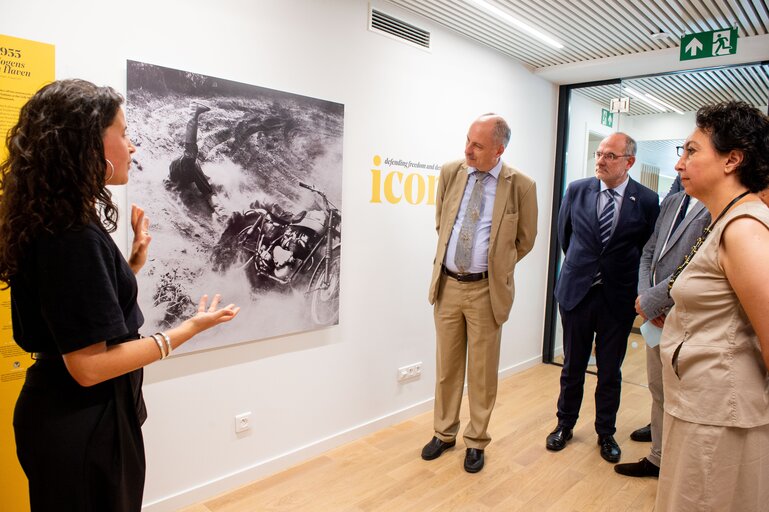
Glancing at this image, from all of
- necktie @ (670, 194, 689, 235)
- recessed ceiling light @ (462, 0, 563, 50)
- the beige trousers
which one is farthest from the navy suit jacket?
the beige trousers

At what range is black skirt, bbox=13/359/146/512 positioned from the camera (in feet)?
3.84

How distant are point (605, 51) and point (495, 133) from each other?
1.97m

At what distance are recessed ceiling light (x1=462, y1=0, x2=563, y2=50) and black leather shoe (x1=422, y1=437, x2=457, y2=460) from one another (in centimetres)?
274

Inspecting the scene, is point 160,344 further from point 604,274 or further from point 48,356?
point 604,274

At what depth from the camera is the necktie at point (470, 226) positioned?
292 cm

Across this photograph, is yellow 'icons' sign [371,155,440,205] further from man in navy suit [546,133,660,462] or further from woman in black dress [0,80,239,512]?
woman in black dress [0,80,239,512]

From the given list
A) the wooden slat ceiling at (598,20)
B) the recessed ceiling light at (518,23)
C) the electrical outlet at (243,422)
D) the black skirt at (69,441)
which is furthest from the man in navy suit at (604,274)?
the black skirt at (69,441)

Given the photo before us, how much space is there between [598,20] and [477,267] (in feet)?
6.49

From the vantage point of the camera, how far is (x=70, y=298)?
43.4 inches

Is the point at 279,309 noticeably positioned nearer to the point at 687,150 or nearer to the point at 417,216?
the point at 417,216

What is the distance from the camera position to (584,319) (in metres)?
3.12

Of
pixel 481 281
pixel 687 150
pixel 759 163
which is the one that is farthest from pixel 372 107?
pixel 759 163

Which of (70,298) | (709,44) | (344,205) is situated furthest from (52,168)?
(709,44)

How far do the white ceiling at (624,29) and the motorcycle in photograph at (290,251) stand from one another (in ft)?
5.10
